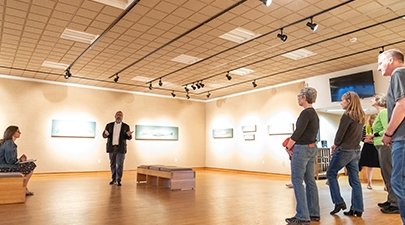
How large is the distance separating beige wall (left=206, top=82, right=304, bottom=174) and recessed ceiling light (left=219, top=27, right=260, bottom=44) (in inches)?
175

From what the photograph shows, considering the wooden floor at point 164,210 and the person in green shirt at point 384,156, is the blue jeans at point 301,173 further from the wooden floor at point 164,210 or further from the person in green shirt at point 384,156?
the person in green shirt at point 384,156

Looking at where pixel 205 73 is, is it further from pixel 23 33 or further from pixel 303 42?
pixel 23 33

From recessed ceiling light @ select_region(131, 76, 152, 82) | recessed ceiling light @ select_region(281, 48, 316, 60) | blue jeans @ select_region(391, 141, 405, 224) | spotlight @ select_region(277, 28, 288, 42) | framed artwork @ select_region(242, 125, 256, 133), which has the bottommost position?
blue jeans @ select_region(391, 141, 405, 224)

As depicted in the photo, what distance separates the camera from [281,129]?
35.9ft

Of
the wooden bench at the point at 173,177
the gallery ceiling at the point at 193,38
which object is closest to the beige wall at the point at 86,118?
the gallery ceiling at the point at 193,38

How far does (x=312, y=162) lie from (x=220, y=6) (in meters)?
3.14

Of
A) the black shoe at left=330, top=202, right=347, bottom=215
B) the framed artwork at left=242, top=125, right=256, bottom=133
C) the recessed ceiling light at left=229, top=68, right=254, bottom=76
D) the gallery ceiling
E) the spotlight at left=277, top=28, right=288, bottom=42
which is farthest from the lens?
the framed artwork at left=242, top=125, right=256, bottom=133

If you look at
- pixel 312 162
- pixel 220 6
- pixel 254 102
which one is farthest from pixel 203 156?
pixel 312 162

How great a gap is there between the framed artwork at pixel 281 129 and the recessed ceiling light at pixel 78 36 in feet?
23.1

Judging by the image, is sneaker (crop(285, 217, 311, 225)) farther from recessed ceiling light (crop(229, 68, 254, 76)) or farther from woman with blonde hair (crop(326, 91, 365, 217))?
recessed ceiling light (crop(229, 68, 254, 76))

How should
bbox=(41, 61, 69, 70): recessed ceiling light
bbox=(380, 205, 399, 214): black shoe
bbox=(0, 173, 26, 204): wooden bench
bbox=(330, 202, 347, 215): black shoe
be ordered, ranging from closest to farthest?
1. bbox=(330, 202, 347, 215): black shoe
2. bbox=(380, 205, 399, 214): black shoe
3. bbox=(0, 173, 26, 204): wooden bench
4. bbox=(41, 61, 69, 70): recessed ceiling light

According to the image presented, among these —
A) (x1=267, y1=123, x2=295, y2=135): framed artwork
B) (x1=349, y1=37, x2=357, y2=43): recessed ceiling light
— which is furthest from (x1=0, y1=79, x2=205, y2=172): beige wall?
(x1=349, y1=37, x2=357, y2=43): recessed ceiling light

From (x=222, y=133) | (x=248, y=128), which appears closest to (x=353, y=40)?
(x=248, y=128)

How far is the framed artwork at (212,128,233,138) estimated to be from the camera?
43.6 ft
